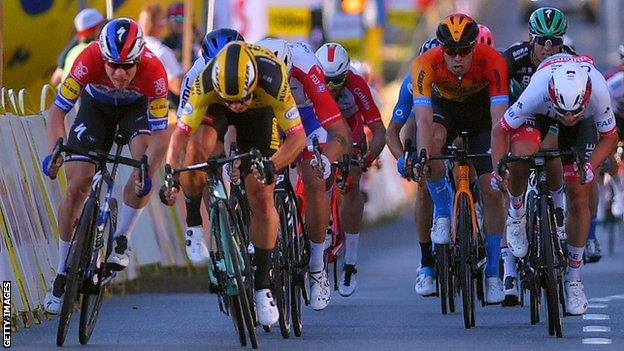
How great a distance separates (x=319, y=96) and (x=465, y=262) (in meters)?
1.43

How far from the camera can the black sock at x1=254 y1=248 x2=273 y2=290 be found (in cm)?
1197

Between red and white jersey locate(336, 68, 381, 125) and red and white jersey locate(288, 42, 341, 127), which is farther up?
red and white jersey locate(288, 42, 341, 127)

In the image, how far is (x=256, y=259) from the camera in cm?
1208

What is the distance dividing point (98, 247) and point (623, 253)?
1209 cm

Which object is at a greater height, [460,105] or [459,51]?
[459,51]

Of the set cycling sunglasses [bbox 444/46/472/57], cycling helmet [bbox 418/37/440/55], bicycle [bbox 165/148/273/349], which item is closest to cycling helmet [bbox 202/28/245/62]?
bicycle [bbox 165/148/273/349]

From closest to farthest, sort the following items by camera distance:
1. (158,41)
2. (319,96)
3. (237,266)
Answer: (237,266) < (319,96) < (158,41)

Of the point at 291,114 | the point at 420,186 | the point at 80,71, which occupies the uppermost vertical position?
the point at 80,71

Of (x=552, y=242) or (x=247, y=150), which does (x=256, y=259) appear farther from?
(x=552, y=242)

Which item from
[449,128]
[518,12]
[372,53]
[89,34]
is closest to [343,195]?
[449,128]

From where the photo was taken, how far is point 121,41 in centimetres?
1223

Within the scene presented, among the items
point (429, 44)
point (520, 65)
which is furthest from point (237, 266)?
point (520, 65)

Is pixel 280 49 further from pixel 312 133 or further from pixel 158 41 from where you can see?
pixel 158 41

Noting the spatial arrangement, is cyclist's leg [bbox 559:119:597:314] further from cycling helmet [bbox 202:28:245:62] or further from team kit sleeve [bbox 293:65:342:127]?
cycling helmet [bbox 202:28:245:62]
